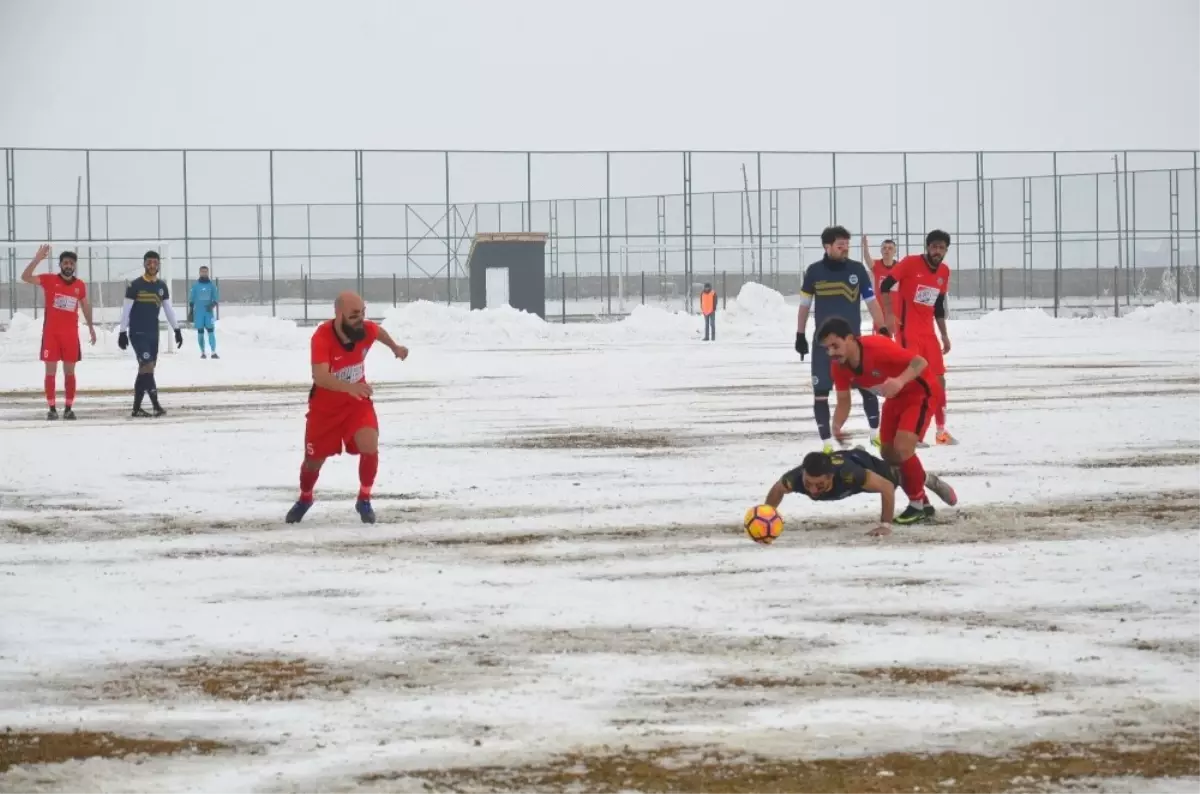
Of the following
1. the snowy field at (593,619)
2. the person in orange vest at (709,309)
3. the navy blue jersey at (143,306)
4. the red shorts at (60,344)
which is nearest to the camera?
the snowy field at (593,619)

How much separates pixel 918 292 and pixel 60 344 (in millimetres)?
9122

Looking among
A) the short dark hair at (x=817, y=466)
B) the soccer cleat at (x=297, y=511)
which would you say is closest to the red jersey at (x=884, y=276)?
the short dark hair at (x=817, y=466)

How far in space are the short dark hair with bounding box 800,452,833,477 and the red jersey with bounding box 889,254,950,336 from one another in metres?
4.66

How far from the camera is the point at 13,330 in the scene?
40.9 m

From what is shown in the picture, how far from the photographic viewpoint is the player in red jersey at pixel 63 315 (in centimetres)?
1734

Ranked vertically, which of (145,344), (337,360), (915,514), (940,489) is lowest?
(915,514)

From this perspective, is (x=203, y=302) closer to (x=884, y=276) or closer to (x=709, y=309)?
(x=709, y=309)

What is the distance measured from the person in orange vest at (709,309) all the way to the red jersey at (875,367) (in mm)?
30348

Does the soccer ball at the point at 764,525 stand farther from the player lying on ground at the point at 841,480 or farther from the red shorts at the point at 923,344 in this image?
the red shorts at the point at 923,344

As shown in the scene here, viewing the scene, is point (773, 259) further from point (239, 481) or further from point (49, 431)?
point (239, 481)

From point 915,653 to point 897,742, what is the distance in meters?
1.21

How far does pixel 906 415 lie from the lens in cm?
929

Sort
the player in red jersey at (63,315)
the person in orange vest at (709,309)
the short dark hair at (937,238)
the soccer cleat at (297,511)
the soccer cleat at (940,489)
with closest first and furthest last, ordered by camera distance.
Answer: the soccer cleat at (940,489)
the soccer cleat at (297,511)
the short dark hair at (937,238)
the player in red jersey at (63,315)
the person in orange vest at (709,309)

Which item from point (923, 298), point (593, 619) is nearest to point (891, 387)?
point (593, 619)
